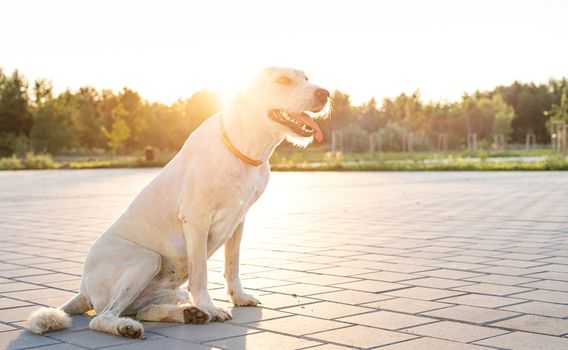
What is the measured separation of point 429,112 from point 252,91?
58.2 meters

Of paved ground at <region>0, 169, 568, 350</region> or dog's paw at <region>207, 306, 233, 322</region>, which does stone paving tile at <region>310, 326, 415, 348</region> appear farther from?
dog's paw at <region>207, 306, 233, 322</region>

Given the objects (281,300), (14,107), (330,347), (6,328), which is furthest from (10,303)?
(14,107)

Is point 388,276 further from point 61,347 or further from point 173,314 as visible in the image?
point 61,347

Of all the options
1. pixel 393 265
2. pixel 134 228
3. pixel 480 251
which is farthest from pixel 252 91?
pixel 480 251

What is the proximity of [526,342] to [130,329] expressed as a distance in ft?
6.00

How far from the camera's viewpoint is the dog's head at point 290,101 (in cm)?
407

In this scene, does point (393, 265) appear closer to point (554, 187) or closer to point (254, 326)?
point (254, 326)

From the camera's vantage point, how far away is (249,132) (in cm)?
417

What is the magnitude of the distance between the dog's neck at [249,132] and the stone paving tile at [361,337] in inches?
41.5

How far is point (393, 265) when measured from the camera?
19.3 ft

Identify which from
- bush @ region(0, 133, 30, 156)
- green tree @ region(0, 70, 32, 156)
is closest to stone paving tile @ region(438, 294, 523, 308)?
bush @ region(0, 133, 30, 156)

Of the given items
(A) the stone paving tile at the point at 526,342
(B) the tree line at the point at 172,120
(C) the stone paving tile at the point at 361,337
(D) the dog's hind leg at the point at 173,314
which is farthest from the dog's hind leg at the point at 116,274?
(B) the tree line at the point at 172,120

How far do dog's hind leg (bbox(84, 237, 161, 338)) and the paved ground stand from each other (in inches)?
6.0

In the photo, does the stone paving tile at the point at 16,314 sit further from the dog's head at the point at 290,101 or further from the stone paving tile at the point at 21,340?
the dog's head at the point at 290,101
